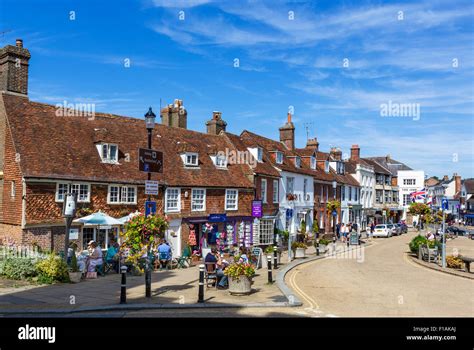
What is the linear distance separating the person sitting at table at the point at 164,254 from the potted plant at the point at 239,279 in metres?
6.96

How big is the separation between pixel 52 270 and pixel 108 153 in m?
8.95

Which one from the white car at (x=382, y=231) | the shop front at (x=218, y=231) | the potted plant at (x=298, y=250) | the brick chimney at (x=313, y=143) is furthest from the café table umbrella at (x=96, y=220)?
the white car at (x=382, y=231)

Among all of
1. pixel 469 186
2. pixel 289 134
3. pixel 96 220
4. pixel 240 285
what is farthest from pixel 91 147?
pixel 469 186

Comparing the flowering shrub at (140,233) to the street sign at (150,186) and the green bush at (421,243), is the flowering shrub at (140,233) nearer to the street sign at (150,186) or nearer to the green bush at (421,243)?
the street sign at (150,186)

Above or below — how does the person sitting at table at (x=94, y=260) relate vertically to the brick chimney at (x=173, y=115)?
below

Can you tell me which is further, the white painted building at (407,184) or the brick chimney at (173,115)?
the white painted building at (407,184)

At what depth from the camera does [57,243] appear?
19.7 m

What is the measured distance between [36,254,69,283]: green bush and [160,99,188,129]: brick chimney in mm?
17589

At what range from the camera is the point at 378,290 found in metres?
15.6

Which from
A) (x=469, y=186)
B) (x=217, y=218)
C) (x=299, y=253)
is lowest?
(x=299, y=253)

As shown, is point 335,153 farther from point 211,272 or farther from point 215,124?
point 211,272

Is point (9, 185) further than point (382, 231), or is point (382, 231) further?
point (382, 231)

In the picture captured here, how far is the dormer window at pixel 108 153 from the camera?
2314 centimetres

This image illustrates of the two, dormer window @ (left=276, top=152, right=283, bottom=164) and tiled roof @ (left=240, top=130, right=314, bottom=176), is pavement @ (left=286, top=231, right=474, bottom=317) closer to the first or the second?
tiled roof @ (left=240, top=130, right=314, bottom=176)
